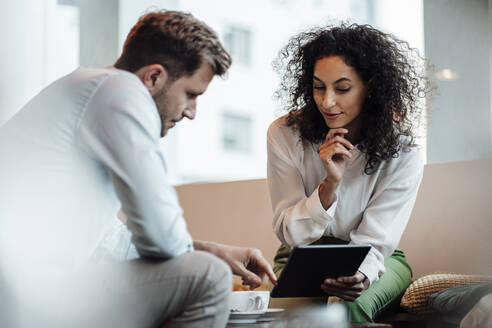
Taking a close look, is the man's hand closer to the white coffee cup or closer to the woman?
the white coffee cup

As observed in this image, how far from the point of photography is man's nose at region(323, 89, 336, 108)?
168 cm

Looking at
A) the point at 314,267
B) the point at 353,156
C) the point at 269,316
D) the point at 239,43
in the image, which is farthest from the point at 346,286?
the point at 239,43


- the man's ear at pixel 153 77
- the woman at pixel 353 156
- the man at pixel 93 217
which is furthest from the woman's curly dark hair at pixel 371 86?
the man at pixel 93 217

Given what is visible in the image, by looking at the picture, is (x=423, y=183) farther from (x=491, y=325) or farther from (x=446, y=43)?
(x=491, y=325)

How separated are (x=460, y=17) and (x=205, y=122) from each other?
276 inches

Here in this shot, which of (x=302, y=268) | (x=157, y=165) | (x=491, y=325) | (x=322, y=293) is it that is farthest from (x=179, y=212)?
(x=491, y=325)

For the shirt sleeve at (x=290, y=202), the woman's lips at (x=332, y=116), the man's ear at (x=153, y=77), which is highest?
the man's ear at (x=153, y=77)

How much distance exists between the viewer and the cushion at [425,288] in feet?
5.71

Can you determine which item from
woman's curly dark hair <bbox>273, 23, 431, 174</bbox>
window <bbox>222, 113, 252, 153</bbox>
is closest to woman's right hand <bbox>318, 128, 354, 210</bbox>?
woman's curly dark hair <bbox>273, 23, 431, 174</bbox>

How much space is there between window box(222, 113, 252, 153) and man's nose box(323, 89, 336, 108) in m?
7.00

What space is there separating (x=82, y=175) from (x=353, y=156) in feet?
3.14

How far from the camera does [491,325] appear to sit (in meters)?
1.43

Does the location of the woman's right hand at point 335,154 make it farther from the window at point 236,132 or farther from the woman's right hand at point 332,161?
the window at point 236,132

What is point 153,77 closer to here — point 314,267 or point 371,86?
point 314,267
